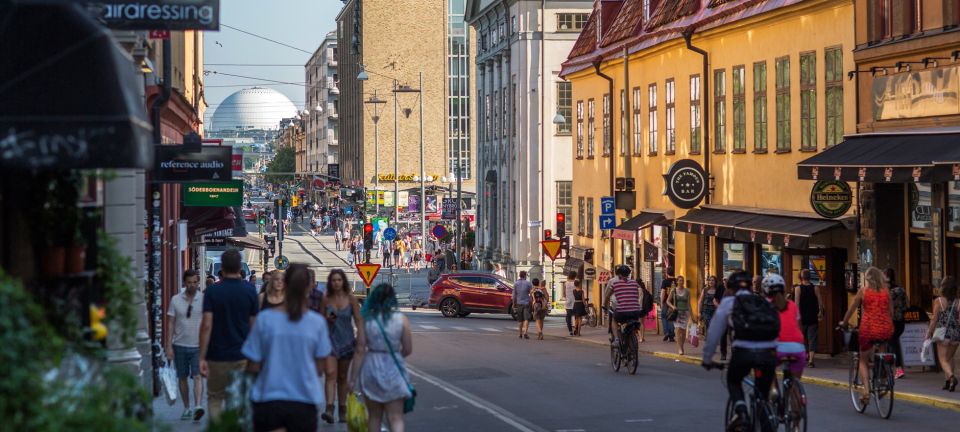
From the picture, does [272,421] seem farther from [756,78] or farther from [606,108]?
[606,108]

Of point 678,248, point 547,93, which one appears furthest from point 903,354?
point 547,93

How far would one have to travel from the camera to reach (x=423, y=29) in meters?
121

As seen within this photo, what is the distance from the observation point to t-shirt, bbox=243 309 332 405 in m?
9.12

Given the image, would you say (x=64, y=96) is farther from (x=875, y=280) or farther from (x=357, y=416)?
(x=875, y=280)

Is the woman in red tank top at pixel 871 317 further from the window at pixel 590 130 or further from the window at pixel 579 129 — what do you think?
the window at pixel 579 129

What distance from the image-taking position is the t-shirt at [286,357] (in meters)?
9.12

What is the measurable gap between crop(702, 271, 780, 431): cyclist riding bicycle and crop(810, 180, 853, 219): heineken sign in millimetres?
13146

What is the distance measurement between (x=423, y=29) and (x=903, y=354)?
339 ft

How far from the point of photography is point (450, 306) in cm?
4859

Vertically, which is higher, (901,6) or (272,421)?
(901,6)

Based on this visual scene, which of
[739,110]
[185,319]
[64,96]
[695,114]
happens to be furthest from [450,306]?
[64,96]

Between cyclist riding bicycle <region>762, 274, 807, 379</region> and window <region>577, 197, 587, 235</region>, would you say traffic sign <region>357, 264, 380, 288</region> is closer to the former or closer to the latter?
window <region>577, 197, 587, 235</region>

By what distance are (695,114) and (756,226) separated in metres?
6.73

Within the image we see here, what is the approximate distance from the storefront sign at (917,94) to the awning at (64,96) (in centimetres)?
1682
